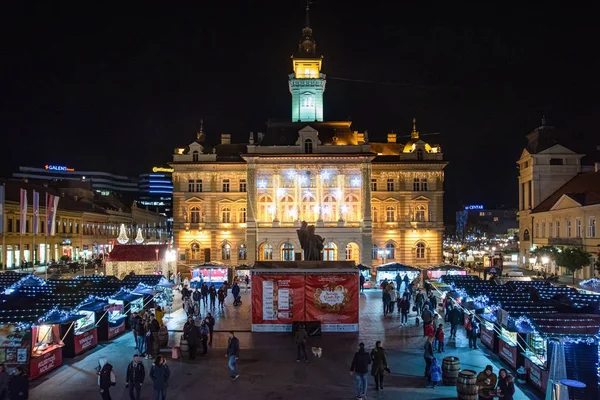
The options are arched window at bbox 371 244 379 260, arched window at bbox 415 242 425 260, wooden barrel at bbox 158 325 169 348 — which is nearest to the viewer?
wooden barrel at bbox 158 325 169 348

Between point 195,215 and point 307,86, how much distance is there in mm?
22726

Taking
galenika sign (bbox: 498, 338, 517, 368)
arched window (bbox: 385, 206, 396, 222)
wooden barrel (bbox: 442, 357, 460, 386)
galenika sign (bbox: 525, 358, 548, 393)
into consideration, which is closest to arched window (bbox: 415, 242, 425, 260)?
arched window (bbox: 385, 206, 396, 222)

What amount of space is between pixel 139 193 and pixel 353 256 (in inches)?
5861

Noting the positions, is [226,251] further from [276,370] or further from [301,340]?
[276,370]

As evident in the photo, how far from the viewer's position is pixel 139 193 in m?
193

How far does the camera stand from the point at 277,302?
26422mm

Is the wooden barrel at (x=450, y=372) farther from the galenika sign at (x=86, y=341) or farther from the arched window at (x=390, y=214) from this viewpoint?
the arched window at (x=390, y=214)

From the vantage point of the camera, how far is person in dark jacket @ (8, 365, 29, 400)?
14.9 meters

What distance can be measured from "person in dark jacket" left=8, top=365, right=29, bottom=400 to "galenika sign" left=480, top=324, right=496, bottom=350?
1767 centimetres

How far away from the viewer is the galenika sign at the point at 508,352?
19592 mm

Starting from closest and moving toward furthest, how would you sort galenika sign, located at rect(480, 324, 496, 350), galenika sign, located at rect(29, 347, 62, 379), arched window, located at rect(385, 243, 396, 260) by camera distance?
galenika sign, located at rect(29, 347, 62, 379), galenika sign, located at rect(480, 324, 496, 350), arched window, located at rect(385, 243, 396, 260)

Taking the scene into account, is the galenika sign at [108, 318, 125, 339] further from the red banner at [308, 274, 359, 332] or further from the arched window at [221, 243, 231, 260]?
the arched window at [221, 243, 231, 260]

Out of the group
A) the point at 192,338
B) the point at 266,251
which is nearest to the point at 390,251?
the point at 266,251

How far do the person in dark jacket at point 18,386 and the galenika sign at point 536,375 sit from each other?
620 inches
